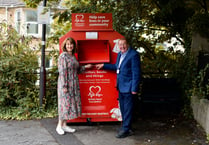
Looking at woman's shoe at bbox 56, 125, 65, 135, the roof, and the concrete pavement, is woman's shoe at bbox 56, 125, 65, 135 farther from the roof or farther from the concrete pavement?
the roof

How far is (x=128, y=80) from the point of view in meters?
4.89

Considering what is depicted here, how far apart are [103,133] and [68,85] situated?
1052 mm

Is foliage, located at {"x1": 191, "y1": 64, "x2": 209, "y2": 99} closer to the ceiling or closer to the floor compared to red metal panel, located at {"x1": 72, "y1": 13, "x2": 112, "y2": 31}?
closer to the floor

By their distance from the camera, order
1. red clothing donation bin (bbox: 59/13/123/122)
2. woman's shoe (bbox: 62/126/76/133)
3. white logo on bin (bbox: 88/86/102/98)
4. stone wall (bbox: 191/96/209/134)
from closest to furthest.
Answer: stone wall (bbox: 191/96/209/134), woman's shoe (bbox: 62/126/76/133), red clothing donation bin (bbox: 59/13/123/122), white logo on bin (bbox: 88/86/102/98)

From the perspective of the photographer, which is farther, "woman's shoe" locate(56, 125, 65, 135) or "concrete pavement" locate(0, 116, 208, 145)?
"woman's shoe" locate(56, 125, 65, 135)

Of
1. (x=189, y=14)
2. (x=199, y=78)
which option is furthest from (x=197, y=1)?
(x=199, y=78)

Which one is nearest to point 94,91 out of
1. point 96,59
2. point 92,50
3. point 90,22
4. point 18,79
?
point 96,59

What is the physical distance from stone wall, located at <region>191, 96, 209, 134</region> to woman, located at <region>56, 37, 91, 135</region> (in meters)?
2.22

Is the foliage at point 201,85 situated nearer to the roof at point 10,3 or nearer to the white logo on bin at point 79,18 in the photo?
the white logo on bin at point 79,18

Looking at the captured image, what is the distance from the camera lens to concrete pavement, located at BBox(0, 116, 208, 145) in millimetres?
4699

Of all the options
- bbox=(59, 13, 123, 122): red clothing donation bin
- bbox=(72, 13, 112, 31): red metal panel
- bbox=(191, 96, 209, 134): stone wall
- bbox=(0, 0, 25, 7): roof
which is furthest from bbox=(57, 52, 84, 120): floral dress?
bbox=(0, 0, 25, 7): roof

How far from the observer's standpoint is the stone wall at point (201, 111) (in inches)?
198

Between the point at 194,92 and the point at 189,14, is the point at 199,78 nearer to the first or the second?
the point at 194,92

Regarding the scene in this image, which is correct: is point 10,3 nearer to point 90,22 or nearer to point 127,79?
point 90,22
